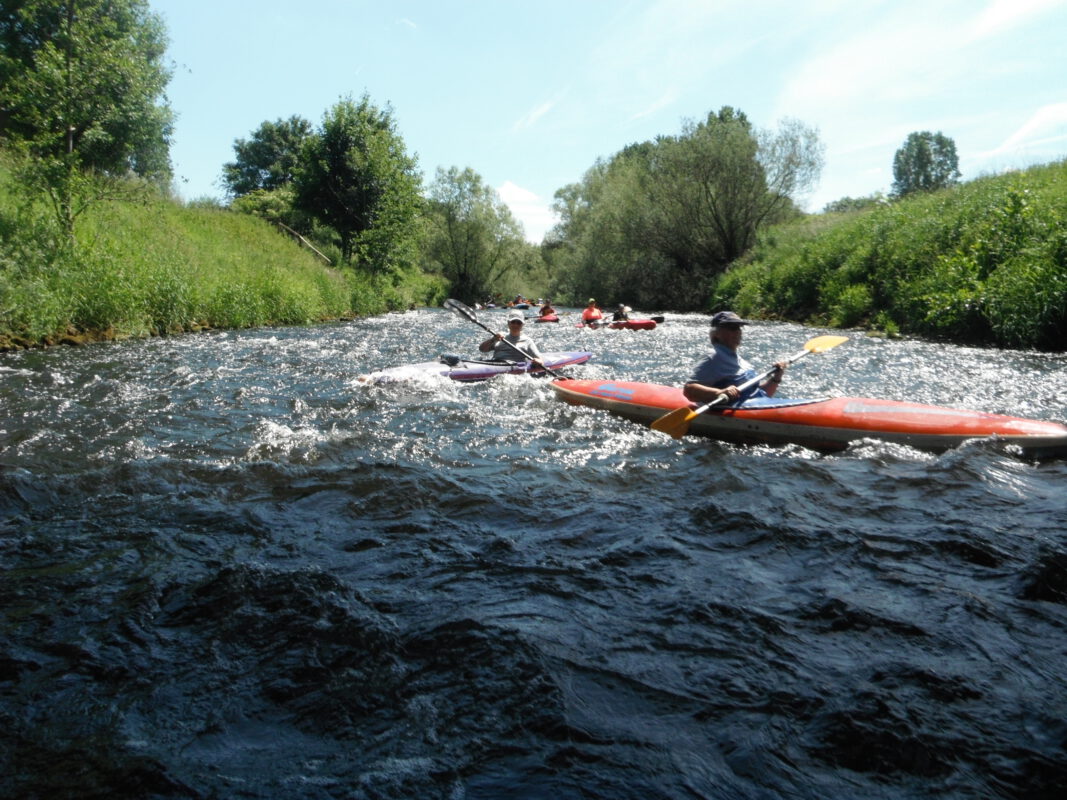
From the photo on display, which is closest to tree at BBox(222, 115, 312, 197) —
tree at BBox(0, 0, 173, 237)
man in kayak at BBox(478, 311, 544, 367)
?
tree at BBox(0, 0, 173, 237)

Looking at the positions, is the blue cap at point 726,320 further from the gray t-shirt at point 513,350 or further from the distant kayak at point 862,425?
the gray t-shirt at point 513,350

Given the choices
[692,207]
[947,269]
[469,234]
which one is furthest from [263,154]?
[947,269]

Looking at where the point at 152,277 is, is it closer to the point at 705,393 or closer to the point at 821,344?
the point at 705,393

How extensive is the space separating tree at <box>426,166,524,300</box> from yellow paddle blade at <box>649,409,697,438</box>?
3298 cm

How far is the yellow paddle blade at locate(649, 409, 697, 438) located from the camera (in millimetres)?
5293

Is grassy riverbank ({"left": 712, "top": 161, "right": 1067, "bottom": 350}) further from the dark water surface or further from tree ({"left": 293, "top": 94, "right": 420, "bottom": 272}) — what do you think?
tree ({"left": 293, "top": 94, "right": 420, "bottom": 272})

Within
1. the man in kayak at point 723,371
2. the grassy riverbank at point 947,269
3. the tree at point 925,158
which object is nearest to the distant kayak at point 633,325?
the grassy riverbank at point 947,269

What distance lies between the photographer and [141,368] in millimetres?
8414

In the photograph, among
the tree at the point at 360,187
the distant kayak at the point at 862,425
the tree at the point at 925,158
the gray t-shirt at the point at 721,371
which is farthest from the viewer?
the tree at the point at 925,158

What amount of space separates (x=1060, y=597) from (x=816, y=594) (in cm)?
94

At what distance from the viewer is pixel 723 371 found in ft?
18.6

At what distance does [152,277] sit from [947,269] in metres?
14.3

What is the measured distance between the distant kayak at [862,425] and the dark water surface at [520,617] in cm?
15

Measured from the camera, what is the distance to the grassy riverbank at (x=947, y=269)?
1055 centimetres
